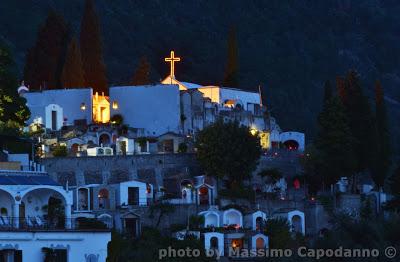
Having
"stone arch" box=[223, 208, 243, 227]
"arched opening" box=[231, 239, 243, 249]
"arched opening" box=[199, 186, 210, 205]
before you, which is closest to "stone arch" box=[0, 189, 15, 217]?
"arched opening" box=[231, 239, 243, 249]

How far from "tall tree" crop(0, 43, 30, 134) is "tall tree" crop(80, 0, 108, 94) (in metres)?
15.7

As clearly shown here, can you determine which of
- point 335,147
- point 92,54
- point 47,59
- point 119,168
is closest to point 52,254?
point 119,168

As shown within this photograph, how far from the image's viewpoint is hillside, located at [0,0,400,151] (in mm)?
102188

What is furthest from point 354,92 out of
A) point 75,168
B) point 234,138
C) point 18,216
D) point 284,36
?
point 284,36

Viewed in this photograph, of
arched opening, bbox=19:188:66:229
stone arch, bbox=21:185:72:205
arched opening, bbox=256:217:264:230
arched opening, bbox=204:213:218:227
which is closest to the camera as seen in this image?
arched opening, bbox=19:188:66:229

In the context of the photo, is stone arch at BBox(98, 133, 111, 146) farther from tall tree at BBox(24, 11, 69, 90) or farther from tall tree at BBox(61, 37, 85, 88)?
tall tree at BBox(24, 11, 69, 90)

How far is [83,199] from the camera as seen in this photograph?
58.8 m

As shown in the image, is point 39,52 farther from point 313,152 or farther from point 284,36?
point 284,36

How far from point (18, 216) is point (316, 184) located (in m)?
25.4

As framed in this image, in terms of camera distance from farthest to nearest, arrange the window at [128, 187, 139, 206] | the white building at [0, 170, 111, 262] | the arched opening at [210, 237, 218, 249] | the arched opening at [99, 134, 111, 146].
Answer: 1. the arched opening at [99, 134, 111, 146]
2. the window at [128, 187, 139, 206]
3. the arched opening at [210, 237, 218, 249]
4. the white building at [0, 170, 111, 262]

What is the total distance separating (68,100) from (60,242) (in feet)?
95.0

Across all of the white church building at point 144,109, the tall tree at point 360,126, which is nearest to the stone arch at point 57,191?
the white church building at point 144,109

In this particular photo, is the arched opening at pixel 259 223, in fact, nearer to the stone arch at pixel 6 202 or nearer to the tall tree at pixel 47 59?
the tall tree at pixel 47 59

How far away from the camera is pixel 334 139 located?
65.1 m
